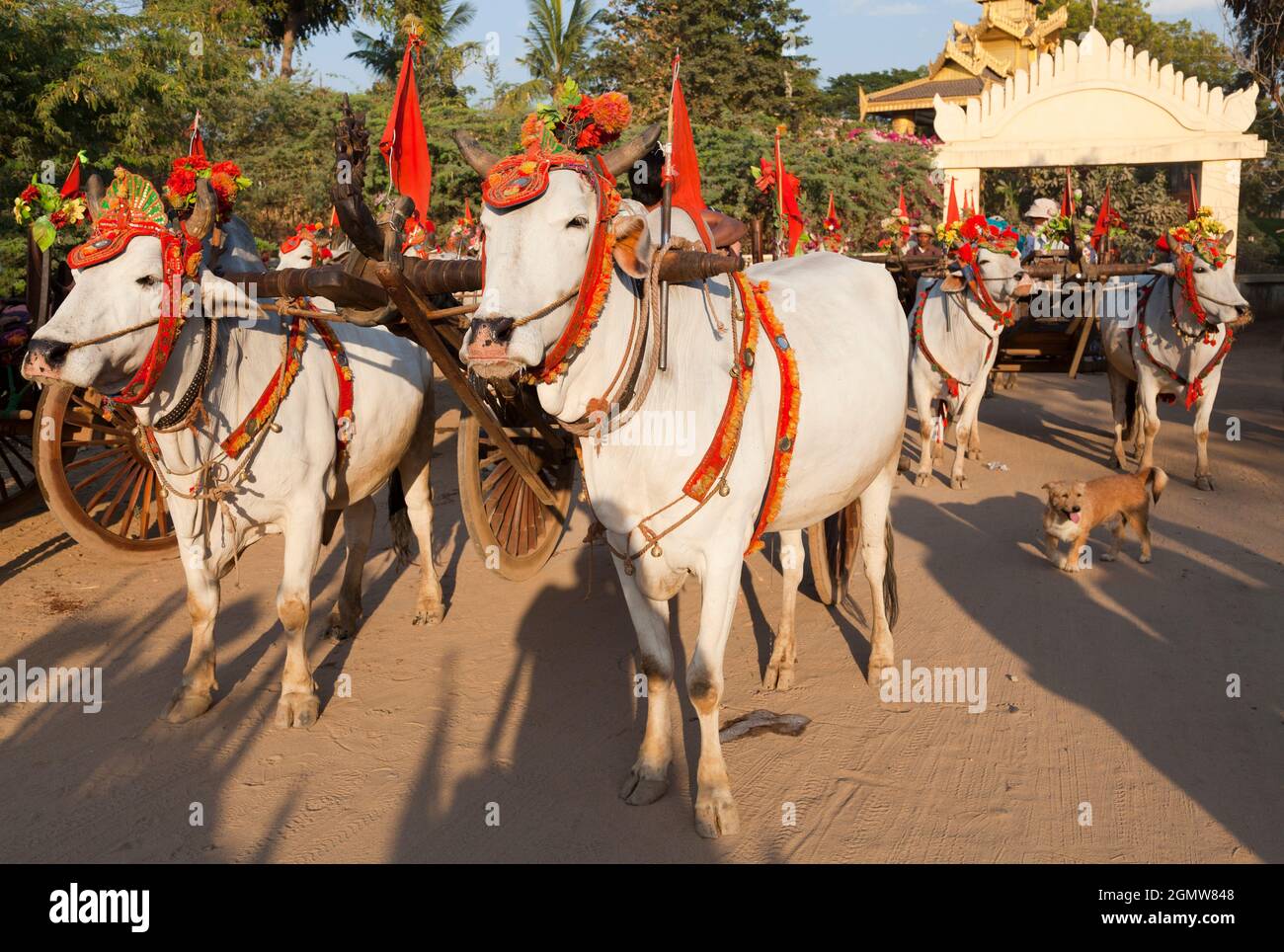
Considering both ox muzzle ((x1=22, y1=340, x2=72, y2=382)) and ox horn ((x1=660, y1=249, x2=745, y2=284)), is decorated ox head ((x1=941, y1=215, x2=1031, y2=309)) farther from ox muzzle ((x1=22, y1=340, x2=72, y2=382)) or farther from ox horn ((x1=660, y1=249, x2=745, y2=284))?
ox muzzle ((x1=22, y1=340, x2=72, y2=382))

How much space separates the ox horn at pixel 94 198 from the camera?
4121 mm

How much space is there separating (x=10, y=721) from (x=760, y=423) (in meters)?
3.81

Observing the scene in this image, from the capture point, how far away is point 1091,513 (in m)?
6.91

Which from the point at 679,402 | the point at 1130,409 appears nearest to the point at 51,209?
the point at 679,402

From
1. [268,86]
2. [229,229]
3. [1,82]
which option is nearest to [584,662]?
[229,229]

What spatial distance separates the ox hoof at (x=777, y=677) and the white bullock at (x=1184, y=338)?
5668mm

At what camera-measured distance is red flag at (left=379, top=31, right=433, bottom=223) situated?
4.82 m

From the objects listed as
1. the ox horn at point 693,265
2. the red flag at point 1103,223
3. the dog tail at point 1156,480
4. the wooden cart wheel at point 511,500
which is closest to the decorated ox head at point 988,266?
the dog tail at point 1156,480

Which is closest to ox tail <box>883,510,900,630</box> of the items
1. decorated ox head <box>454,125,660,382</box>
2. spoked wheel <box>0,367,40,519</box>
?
decorated ox head <box>454,125,660,382</box>

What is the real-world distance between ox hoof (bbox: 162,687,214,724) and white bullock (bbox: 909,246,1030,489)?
22.0 ft

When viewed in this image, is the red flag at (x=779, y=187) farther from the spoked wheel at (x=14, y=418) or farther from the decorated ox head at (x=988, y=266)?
the spoked wheel at (x=14, y=418)

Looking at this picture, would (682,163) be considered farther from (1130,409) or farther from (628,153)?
(1130,409)

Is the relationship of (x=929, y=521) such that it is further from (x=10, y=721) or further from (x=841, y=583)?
(x=10, y=721)

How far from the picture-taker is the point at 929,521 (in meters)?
8.28
